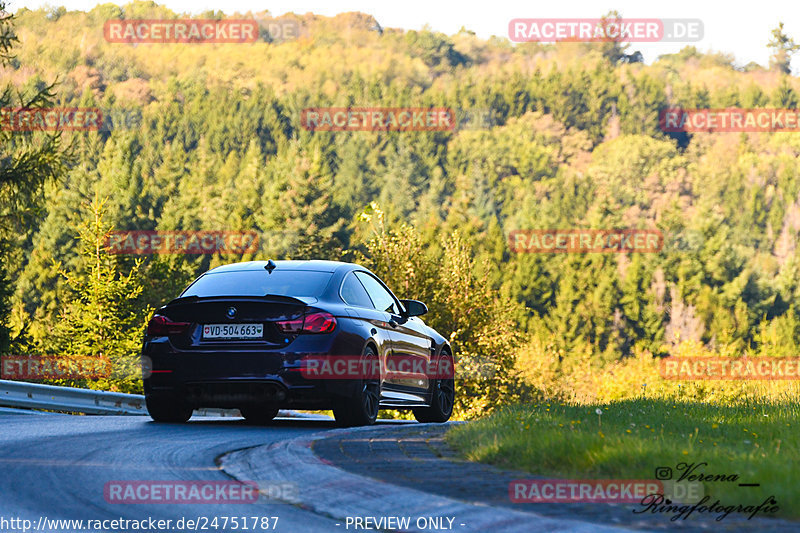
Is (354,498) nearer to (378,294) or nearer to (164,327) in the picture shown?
(164,327)

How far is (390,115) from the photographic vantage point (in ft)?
642

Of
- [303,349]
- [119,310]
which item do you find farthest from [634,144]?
[303,349]

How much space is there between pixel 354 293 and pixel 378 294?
2.47 ft

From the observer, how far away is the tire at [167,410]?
1095cm

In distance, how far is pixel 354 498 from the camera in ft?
18.7

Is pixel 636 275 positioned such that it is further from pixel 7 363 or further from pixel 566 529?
pixel 566 529

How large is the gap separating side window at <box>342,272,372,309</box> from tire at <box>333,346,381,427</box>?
0.55 meters

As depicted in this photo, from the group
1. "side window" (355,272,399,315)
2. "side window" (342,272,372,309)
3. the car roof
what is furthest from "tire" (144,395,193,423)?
"side window" (355,272,399,315)

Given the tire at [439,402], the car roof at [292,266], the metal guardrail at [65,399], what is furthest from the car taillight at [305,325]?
the metal guardrail at [65,399]

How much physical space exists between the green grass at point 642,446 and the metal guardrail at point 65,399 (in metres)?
7.78

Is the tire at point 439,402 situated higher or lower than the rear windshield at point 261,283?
lower

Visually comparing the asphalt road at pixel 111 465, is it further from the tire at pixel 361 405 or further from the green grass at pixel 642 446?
the green grass at pixel 642 446

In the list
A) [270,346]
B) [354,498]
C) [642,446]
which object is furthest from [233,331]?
[354,498]

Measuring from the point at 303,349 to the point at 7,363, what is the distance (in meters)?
33.1
